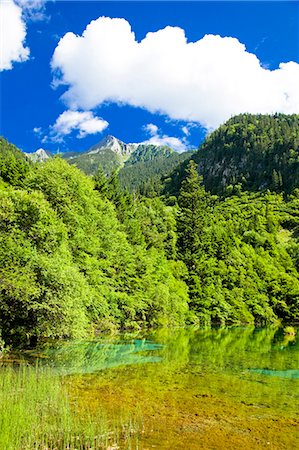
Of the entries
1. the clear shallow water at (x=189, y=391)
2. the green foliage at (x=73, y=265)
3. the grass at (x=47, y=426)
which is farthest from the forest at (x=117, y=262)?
the grass at (x=47, y=426)

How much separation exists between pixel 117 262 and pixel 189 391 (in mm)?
34453

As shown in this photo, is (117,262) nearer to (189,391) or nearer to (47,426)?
(189,391)

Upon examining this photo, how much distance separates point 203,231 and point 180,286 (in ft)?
65.8

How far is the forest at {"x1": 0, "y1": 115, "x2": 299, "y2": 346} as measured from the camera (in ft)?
88.7

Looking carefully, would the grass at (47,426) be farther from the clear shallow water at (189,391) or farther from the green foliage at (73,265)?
the green foliage at (73,265)

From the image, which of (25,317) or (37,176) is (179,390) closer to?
(25,317)

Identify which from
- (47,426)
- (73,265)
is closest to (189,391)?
(47,426)

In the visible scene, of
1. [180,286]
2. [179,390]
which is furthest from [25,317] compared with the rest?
[180,286]

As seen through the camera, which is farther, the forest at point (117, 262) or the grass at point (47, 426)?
the forest at point (117, 262)

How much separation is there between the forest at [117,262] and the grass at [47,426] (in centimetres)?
1192

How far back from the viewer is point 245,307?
83.0 m

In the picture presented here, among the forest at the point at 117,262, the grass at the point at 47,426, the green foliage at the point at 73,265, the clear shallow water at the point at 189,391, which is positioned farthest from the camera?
the forest at the point at 117,262

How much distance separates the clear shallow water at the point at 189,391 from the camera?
12773mm

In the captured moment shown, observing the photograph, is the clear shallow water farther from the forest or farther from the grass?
the forest
